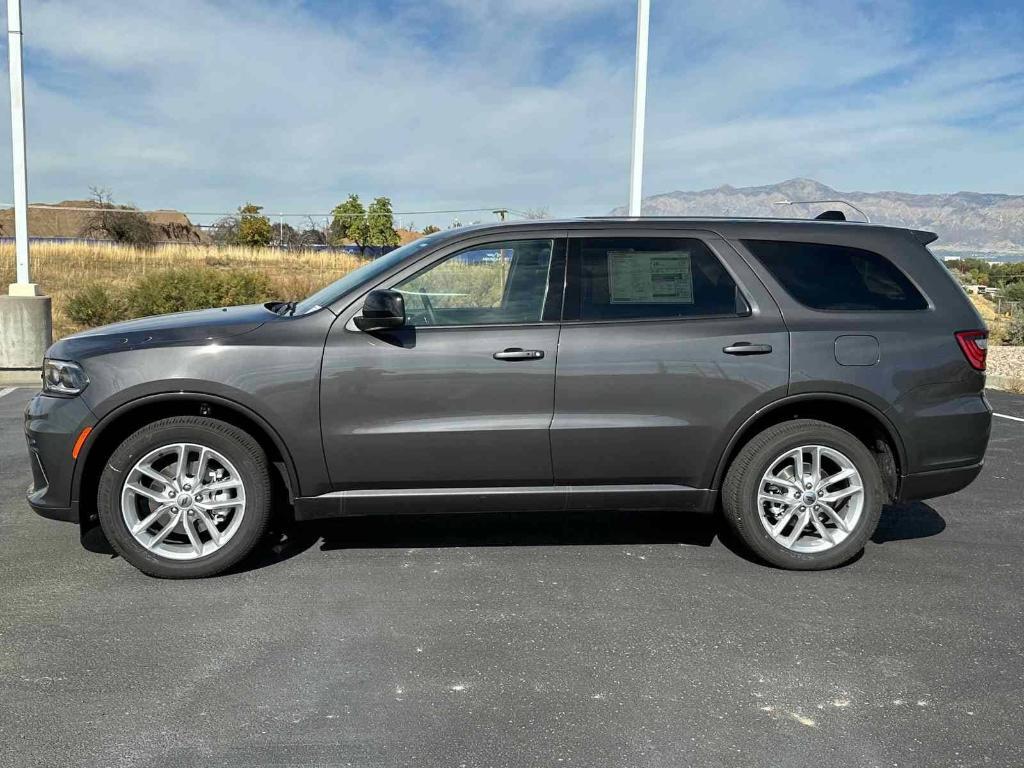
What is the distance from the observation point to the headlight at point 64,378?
4.25 meters

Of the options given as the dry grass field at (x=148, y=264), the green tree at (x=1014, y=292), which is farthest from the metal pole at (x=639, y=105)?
the green tree at (x=1014, y=292)

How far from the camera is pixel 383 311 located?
13.8 ft

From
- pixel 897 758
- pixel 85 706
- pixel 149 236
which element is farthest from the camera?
pixel 149 236

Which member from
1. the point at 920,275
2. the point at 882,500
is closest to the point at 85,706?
the point at 882,500

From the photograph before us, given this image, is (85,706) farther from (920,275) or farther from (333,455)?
(920,275)

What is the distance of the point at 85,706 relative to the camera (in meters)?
3.13

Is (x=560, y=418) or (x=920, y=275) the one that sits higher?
(x=920, y=275)

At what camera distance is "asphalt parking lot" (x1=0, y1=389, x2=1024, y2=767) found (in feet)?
9.57

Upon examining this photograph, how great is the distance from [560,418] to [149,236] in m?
32.1

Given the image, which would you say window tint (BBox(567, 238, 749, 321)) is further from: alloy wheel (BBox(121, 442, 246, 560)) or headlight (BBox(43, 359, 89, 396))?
headlight (BBox(43, 359, 89, 396))

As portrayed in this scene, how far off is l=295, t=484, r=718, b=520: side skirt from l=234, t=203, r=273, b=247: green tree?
33532 millimetres

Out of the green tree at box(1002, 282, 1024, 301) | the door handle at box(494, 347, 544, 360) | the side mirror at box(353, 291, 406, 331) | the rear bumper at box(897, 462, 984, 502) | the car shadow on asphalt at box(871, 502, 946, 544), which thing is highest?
the green tree at box(1002, 282, 1024, 301)

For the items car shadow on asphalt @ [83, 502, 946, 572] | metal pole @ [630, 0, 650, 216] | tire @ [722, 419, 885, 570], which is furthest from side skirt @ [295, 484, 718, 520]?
metal pole @ [630, 0, 650, 216]

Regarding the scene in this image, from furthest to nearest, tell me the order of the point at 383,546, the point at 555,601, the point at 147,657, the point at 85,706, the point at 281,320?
the point at 383,546
the point at 281,320
the point at 555,601
the point at 147,657
the point at 85,706
